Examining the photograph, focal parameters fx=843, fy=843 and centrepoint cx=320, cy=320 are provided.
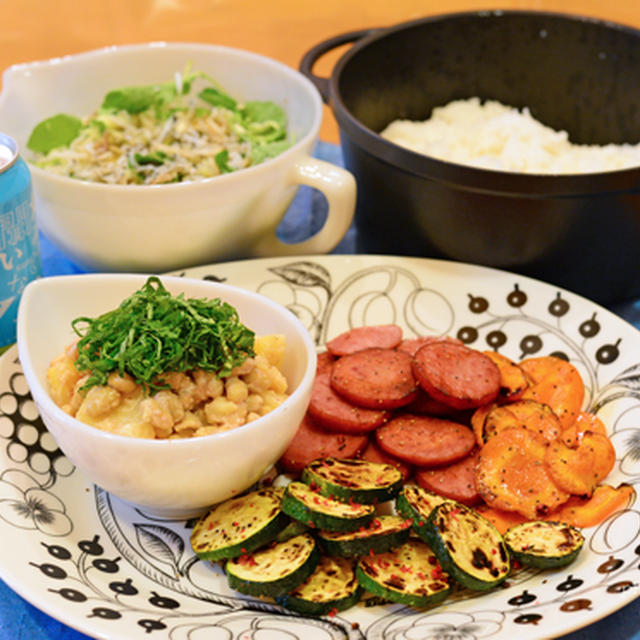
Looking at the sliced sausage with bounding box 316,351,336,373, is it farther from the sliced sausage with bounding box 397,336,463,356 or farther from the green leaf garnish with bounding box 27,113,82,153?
the green leaf garnish with bounding box 27,113,82,153

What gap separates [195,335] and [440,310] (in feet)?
2.09

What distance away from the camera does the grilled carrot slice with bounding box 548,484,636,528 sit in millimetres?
1288

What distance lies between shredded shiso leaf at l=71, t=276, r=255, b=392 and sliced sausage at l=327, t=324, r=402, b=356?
313mm

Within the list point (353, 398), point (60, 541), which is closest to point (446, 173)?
point (353, 398)

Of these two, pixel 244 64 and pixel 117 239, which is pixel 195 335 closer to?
pixel 117 239

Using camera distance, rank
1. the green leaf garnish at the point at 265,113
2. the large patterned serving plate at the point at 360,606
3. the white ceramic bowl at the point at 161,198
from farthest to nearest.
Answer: the green leaf garnish at the point at 265,113 → the white ceramic bowl at the point at 161,198 → the large patterned serving plate at the point at 360,606

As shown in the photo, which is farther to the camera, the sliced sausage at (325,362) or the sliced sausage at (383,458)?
the sliced sausage at (325,362)

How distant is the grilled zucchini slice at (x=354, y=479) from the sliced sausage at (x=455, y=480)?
0.08 metres

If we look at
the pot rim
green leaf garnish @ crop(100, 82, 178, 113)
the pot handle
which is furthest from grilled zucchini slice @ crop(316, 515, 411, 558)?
green leaf garnish @ crop(100, 82, 178, 113)

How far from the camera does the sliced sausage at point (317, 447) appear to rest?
4.54 ft

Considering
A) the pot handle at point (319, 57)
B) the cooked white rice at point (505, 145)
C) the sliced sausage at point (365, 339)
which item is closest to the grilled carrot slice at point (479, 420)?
the sliced sausage at point (365, 339)

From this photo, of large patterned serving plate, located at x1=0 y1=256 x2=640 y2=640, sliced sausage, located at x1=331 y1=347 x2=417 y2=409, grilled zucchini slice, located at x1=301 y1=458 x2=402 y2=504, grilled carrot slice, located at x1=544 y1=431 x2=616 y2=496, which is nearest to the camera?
large patterned serving plate, located at x1=0 y1=256 x2=640 y2=640

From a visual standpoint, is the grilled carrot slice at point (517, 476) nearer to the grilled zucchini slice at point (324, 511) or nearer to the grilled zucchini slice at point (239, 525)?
the grilled zucchini slice at point (324, 511)

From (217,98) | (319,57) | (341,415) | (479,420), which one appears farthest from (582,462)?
(217,98)
